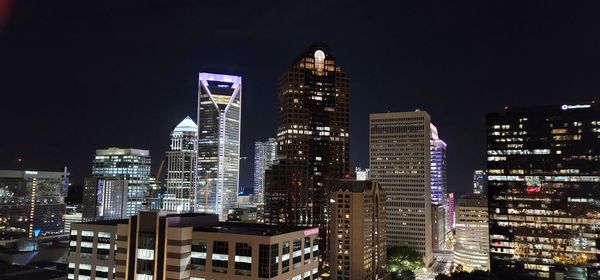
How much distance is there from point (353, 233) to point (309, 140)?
144 feet

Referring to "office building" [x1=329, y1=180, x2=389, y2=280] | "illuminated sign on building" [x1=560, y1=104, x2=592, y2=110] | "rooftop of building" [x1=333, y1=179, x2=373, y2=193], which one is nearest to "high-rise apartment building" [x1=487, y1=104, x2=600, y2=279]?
"illuminated sign on building" [x1=560, y1=104, x2=592, y2=110]

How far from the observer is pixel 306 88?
543 feet

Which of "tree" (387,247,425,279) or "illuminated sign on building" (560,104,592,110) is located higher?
"illuminated sign on building" (560,104,592,110)

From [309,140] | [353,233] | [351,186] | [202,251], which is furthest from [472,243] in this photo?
[202,251]

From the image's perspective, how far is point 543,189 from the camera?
115 m

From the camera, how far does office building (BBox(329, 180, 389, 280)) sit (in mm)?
131125

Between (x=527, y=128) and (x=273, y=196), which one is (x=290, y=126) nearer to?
(x=273, y=196)

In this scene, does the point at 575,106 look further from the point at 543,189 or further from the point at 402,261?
the point at 402,261

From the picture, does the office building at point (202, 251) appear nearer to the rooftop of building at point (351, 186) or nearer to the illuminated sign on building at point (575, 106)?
the rooftop of building at point (351, 186)

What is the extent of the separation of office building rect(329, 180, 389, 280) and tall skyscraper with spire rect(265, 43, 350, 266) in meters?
19.0

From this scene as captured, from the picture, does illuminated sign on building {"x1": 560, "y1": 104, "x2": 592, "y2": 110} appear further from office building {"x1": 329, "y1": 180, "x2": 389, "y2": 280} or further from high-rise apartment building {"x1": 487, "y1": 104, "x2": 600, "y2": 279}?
office building {"x1": 329, "y1": 180, "x2": 389, "y2": 280}

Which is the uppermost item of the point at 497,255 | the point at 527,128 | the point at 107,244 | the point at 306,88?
the point at 306,88

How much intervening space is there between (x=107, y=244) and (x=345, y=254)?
7645cm

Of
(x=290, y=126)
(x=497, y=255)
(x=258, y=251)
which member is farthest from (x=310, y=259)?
(x=290, y=126)
